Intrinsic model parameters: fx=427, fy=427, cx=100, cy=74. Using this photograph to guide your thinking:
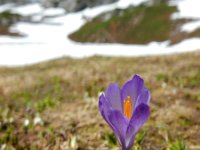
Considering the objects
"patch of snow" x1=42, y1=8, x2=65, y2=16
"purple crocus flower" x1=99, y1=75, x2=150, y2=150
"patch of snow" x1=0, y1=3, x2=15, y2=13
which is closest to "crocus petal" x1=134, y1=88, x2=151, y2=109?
"purple crocus flower" x1=99, y1=75, x2=150, y2=150

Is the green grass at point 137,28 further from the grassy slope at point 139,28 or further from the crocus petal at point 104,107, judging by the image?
the crocus petal at point 104,107

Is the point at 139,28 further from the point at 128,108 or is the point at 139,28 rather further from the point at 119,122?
the point at 119,122

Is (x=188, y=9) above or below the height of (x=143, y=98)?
above

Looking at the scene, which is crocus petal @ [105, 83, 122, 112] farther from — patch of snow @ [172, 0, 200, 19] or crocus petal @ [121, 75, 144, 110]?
patch of snow @ [172, 0, 200, 19]

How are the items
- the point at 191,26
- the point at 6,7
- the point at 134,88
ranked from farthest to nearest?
the point at 6,7 < the point at 191,26 < the point at 134,88

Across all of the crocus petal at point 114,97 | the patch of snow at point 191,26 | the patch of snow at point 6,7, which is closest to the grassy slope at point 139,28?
the patch of snow at point 191,26

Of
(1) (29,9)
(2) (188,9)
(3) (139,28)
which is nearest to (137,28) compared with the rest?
(3) (139,28)

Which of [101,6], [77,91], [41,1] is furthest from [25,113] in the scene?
[41,1]
